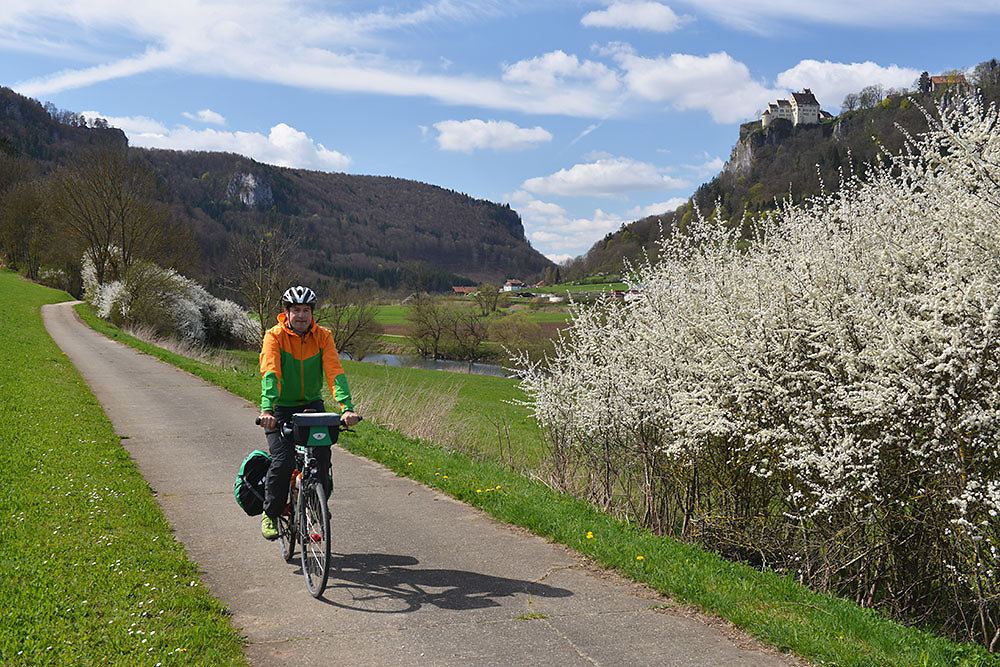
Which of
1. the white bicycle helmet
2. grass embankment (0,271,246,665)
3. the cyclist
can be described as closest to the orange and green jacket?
the cyclist

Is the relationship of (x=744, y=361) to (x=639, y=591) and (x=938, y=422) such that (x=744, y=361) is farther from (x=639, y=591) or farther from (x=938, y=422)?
(x=639, y=591)

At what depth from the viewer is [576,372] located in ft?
31.1

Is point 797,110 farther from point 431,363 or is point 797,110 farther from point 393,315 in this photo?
point 431,363

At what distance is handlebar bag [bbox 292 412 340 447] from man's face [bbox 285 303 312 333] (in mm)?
723

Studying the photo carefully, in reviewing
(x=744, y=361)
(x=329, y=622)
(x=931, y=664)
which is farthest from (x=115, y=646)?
(x=744, y=361)

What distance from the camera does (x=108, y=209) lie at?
48.0 m

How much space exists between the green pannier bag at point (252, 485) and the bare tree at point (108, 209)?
152ft

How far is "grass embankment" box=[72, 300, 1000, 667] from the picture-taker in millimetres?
4164

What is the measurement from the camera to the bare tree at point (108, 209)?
47719 mm

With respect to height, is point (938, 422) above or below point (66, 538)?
above

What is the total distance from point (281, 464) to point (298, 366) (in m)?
0.70

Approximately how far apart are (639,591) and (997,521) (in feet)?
7.74

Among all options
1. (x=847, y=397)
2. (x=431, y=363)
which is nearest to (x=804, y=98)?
(x=431, y=363)

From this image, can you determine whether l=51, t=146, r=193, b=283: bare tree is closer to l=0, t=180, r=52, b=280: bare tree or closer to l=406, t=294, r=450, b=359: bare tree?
l=0, t=180, r=52, b=280: bare tree
